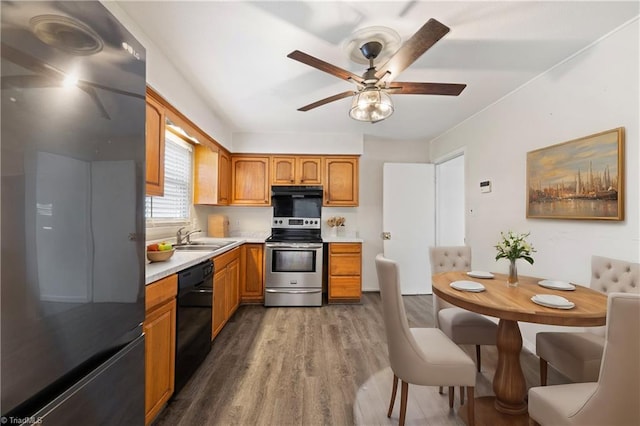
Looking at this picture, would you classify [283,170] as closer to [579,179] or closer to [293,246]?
[293,246]

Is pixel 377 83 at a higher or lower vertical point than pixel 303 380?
higher

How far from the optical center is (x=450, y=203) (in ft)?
14.4

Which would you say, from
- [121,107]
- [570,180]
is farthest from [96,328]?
[570,180]

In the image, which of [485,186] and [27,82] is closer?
[27,82]

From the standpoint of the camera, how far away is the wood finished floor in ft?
5.66

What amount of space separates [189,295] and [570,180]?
9.99 ft

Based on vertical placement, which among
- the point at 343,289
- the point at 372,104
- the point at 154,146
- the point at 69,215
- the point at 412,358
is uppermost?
the point at 372,104

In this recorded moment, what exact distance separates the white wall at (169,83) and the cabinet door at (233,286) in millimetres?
1610

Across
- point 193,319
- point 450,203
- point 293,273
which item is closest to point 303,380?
point 193,319

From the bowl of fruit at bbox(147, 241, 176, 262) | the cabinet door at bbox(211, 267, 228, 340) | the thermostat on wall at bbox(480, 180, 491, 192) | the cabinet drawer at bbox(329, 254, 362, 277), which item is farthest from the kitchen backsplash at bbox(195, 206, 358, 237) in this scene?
the bowl of fruit at bbox(147, 241, 176, 262)

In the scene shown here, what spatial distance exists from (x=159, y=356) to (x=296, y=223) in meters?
2.79

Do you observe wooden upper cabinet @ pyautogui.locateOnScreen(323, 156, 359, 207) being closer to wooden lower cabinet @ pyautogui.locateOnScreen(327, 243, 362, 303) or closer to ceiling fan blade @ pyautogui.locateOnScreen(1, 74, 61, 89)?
wooden lower cabinet @ pyautogui.locateOnScreen(327, 243, 362, 303)

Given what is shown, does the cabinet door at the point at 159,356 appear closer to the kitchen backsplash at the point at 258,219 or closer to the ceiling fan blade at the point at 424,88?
the ceiling fan blade at the point at 424,88

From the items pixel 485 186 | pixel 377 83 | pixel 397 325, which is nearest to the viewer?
pixel 397 325
